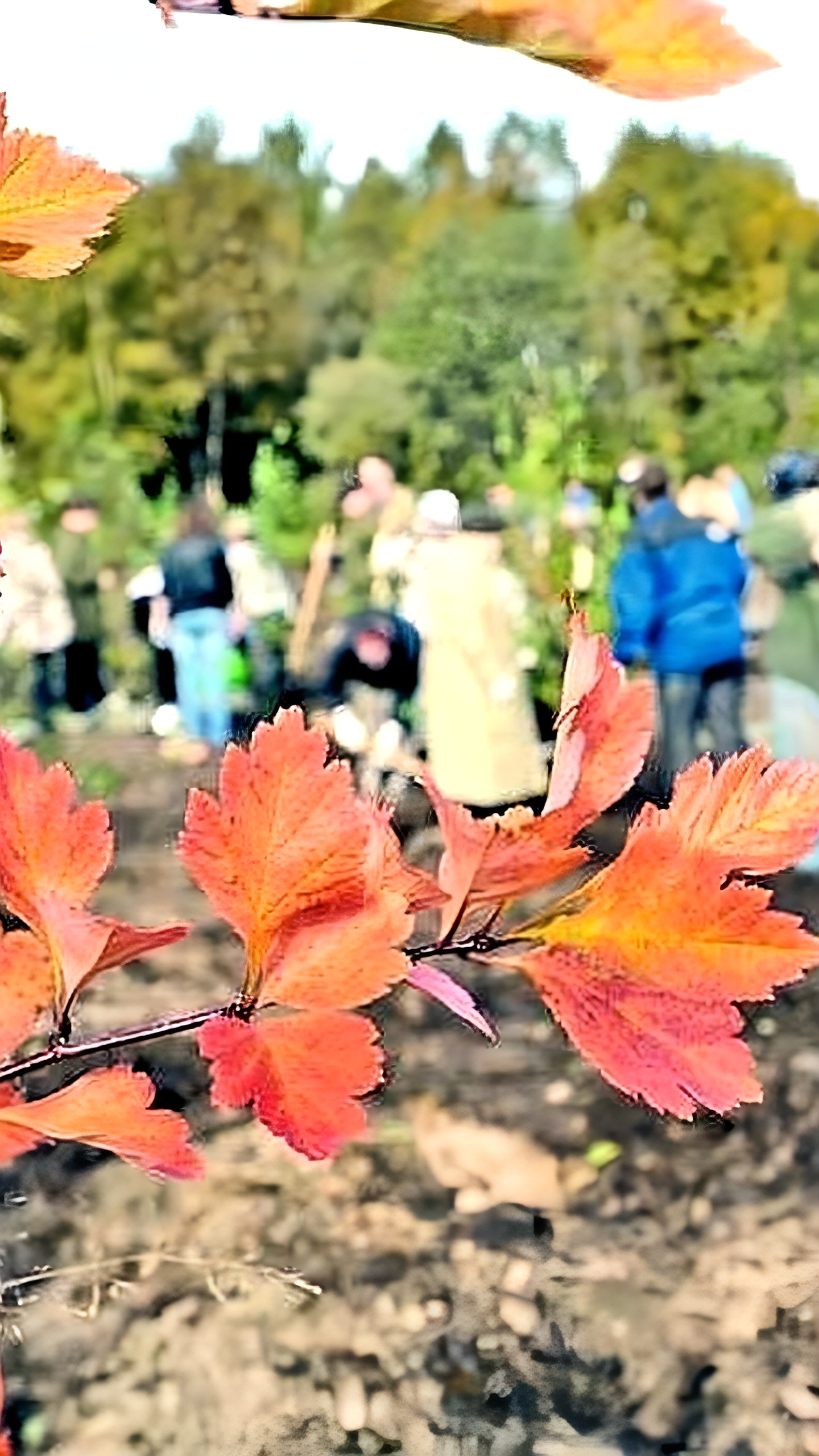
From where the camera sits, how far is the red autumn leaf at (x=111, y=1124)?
18 cm

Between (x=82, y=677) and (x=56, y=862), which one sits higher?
(x=56, y=862)

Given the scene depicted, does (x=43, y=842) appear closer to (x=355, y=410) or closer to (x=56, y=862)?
(x=56, y=862)

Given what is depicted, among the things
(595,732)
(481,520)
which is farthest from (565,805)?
(481,520)

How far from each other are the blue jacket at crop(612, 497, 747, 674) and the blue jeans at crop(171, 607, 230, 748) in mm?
954

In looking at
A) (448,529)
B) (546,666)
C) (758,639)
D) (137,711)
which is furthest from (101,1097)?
(137,711)

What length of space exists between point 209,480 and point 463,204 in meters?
0.81

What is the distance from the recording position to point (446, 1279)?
2.04m

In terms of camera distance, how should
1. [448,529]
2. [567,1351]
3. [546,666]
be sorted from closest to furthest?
[567,1351] < [448,529] < [546,666]

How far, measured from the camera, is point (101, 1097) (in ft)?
0.61

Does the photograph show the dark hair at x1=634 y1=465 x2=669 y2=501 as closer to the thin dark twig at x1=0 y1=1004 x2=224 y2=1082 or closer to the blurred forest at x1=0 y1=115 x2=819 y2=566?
the blurred forest at x1=0 y1=115 x2=819 y2=566

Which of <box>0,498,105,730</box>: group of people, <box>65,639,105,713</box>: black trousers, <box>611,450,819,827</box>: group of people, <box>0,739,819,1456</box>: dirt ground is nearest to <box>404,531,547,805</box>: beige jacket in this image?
<box>611,450,819,827</box>: group of people

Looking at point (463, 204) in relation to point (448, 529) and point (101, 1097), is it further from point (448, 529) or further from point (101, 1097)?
point (101, 1097)

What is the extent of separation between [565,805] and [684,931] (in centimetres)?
2

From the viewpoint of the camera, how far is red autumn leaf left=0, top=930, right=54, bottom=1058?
20 centimetres
